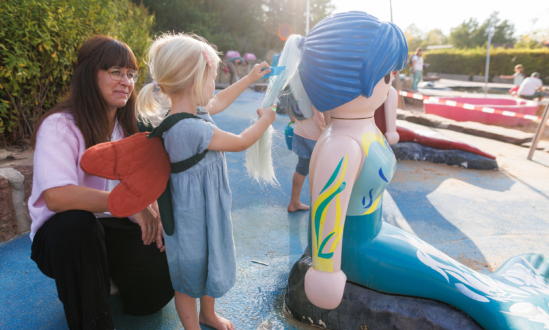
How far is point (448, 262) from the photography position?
1.43 m

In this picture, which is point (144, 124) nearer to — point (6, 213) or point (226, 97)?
point (226, 97)

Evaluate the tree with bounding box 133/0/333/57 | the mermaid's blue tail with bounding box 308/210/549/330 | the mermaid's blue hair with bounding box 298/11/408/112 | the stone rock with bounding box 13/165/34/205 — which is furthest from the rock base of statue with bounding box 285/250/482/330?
the tree with bounding box 133/0/333/57

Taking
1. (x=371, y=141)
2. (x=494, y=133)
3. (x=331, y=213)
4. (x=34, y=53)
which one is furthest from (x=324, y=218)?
(x=494, y=133)

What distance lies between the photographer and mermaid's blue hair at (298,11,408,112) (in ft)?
4.16

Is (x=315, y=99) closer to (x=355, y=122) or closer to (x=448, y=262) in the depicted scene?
(x=355, y=122)

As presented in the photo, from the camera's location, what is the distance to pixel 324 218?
1310 millimetres

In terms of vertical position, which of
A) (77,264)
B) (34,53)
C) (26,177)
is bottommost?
(77,264)

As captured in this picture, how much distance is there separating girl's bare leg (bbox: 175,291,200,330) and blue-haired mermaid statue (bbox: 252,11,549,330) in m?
0.58

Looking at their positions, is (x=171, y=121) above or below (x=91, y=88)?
below

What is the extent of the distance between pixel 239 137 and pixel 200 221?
398 millimetres

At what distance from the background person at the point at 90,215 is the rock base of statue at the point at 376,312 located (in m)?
0.69

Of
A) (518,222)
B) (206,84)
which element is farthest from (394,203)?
(206,84)

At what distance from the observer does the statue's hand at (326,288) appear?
127 cm

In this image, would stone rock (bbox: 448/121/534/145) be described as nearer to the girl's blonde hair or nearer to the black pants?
the girl's blonde hair
